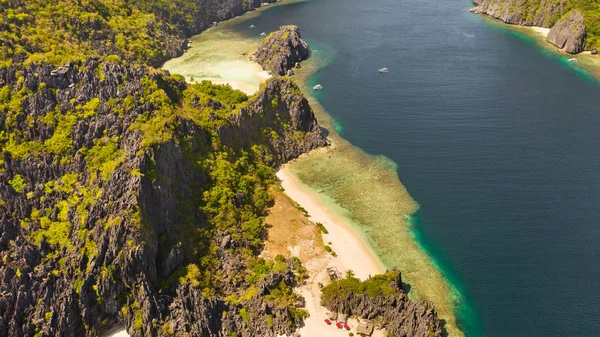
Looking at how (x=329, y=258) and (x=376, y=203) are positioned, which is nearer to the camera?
(x=329, y=258)

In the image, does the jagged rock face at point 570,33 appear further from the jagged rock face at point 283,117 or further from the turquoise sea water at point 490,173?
the jagged rock face at point 283,117

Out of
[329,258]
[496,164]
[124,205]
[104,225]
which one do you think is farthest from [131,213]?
[496,164]

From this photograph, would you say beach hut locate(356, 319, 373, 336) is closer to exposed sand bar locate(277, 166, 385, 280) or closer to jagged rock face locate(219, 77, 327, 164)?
exposed sand bar locate(277, 166, 385, 280)

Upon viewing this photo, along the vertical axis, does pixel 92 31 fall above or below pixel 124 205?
above

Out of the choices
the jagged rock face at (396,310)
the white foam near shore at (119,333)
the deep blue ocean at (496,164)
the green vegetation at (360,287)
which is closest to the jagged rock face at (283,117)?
the deep blue ocean at (496,164)

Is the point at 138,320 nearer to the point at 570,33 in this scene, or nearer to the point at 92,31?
the point at 92,31

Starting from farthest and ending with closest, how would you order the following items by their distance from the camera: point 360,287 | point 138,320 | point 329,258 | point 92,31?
1. point 92,31
2. point 329,258
3. point 360,287
4. point 138,320

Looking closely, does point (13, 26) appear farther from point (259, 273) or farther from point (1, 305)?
point (259, 273)
